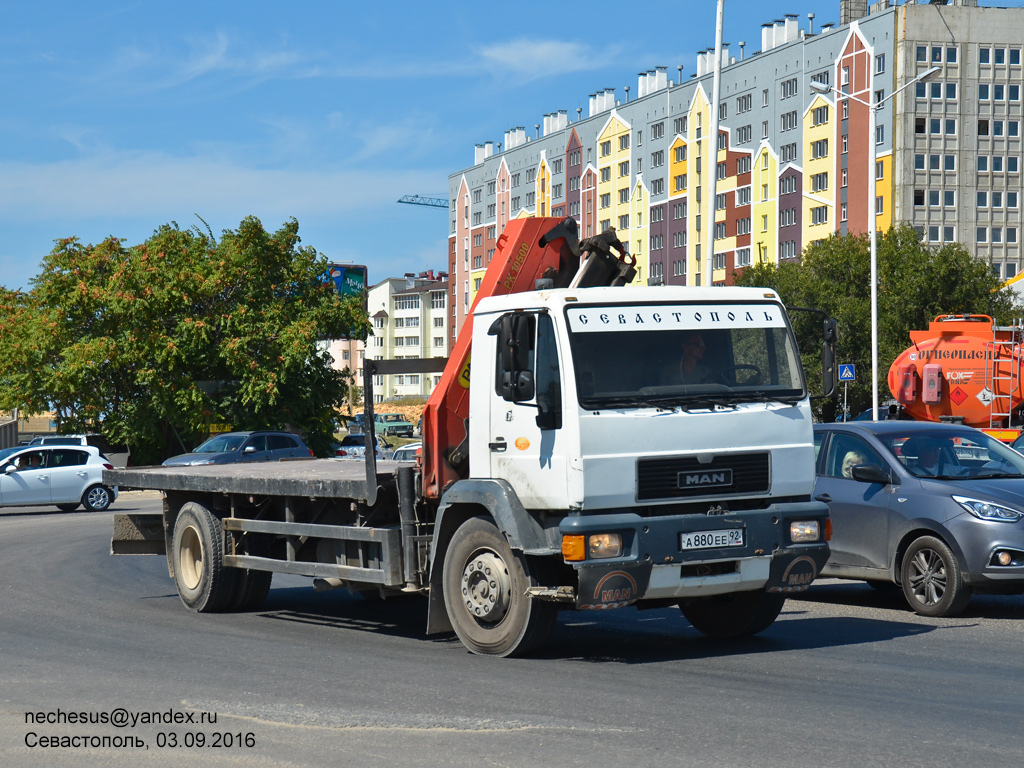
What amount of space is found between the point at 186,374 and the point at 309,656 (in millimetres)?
37457

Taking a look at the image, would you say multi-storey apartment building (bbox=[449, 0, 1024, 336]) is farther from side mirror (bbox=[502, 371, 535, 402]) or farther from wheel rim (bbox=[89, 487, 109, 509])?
side mirror (bbox=[502, 371, 535, 402])

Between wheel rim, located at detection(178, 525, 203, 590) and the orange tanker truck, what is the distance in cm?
1437

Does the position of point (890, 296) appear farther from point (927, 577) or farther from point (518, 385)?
point (518, 385)

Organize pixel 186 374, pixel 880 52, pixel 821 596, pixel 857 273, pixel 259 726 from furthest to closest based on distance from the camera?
pixel 880 52
pixel 857 273
pixel 186 374
pixel 821 596
pixel 259 726

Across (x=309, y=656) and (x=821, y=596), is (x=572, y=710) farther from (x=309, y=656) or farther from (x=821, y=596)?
(x=821, y=596)

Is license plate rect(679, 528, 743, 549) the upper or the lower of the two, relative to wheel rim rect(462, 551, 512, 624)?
upper

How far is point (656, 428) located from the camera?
841cm

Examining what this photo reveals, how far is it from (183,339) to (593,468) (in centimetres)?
3816

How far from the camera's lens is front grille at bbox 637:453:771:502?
27.6ft

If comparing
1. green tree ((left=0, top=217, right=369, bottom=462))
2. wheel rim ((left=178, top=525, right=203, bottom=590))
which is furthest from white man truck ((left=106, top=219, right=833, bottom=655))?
green tree ((left=0, top=217, right=369, bottom=462))

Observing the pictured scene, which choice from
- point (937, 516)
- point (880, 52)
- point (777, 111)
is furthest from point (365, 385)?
point (777, 111)

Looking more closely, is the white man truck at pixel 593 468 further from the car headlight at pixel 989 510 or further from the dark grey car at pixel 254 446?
the dark grey car at pixel 254 446

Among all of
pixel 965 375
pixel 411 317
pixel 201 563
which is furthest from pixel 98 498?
pixel 411 317

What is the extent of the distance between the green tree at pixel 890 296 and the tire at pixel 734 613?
42216 millimetres
